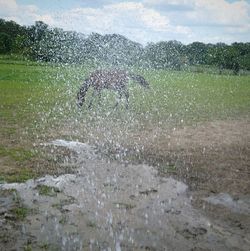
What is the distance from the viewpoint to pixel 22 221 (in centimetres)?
580

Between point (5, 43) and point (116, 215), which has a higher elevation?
point (5, 43)

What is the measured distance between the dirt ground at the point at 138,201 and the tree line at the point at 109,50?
860 inches

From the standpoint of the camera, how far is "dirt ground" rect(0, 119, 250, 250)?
541cm

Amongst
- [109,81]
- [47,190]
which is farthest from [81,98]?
[47,190]

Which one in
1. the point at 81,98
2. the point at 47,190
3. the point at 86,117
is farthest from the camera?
the point at 81,98

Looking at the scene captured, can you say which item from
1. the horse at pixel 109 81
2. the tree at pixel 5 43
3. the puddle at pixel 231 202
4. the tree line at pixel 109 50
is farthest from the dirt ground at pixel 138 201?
the tree at pixel 5 43

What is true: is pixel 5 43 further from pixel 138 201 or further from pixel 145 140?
pixel 138 201

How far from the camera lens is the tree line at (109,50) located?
38656 mm

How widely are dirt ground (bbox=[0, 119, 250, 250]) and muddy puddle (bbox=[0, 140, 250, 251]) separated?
0.01 m

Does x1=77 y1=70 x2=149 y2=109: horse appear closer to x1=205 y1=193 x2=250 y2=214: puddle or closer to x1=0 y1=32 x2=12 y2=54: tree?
x1=205 y1=193 x2=250 y2=214: puddle

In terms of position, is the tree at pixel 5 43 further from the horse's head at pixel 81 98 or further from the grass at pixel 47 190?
the grass at pixel 47 190

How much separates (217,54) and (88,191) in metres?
80.0

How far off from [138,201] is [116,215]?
2.47ft

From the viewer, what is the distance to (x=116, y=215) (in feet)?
20.3
